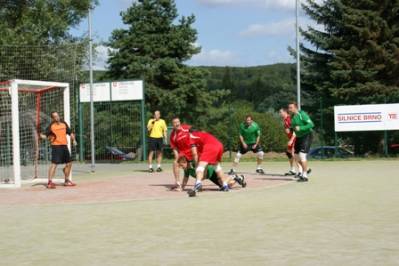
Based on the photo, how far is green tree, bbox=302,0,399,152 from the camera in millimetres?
37906

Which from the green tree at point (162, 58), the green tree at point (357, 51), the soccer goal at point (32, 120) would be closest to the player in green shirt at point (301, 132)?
the soccer goal at point (32, 120)

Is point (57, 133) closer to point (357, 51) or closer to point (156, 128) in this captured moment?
point (156, 128)

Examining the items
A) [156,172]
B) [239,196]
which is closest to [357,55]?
[156,172]

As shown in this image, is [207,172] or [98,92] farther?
[98,92]

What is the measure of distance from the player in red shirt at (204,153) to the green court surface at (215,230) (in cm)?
42

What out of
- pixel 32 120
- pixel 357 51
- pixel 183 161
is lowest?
pixel 183 161

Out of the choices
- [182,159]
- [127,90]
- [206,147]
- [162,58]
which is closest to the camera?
[206,147]

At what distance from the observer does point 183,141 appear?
13.9m

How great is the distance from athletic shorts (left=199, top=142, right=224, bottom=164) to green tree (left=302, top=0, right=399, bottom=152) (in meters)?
24.2

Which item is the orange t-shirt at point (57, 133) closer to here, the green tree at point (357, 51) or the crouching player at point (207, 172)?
the crouching player at point (207, 172)

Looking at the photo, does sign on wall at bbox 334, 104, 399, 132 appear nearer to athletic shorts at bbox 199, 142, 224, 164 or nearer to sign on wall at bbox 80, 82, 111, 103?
sign on wall at bbox 80, 82, 111, 103

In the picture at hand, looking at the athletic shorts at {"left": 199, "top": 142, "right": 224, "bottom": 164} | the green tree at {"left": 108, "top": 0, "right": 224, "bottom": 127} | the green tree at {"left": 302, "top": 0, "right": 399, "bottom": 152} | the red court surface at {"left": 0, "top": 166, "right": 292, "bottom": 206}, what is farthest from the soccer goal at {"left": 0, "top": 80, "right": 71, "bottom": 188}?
the green tree at {"left": 108, "top": 0, "right": 224, "bottom": 127}

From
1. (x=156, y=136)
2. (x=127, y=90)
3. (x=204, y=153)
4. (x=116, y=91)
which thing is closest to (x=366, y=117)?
(x=127, y=90)

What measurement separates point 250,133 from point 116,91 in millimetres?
11231
